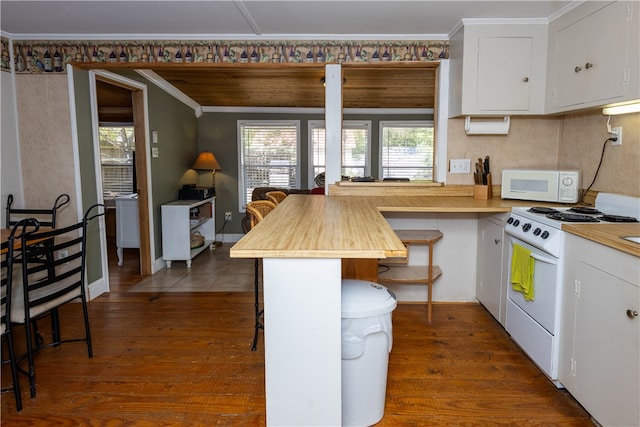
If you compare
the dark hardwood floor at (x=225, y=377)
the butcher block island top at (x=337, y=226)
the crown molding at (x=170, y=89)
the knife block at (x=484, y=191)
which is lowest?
the dark hardwood floor at (x=225, y=377)

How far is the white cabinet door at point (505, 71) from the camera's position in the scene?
2969mm

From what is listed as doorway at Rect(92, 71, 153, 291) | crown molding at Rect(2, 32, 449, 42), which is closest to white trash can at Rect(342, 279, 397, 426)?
crown molding at Rect(2, 32, 449, 42)

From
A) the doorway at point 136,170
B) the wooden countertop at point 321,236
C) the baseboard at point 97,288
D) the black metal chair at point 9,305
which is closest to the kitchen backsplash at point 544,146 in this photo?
the wooden countertop at point 321,236

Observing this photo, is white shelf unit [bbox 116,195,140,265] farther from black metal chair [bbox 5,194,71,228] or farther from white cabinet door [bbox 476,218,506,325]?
white cabinet door [bbox 476,218,506,325]

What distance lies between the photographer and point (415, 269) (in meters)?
3.34

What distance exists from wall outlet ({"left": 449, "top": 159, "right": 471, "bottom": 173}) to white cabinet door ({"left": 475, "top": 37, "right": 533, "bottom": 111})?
1.78ft

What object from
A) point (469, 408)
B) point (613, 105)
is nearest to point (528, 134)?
point (613, 105)

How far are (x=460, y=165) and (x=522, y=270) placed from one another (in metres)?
1.26

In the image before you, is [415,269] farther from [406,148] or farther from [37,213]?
[406,148]

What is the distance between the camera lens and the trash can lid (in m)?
1.71

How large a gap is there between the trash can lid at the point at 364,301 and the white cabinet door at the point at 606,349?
34.5 inches

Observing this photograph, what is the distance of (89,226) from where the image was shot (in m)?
3.61

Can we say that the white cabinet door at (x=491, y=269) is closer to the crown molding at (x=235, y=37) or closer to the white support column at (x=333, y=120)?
the white support column at (x=333, y=120)

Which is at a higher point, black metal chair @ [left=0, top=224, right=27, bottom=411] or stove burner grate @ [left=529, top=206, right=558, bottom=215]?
stove burner grate @ [left=529, top=206, right=558, bottom=215]
